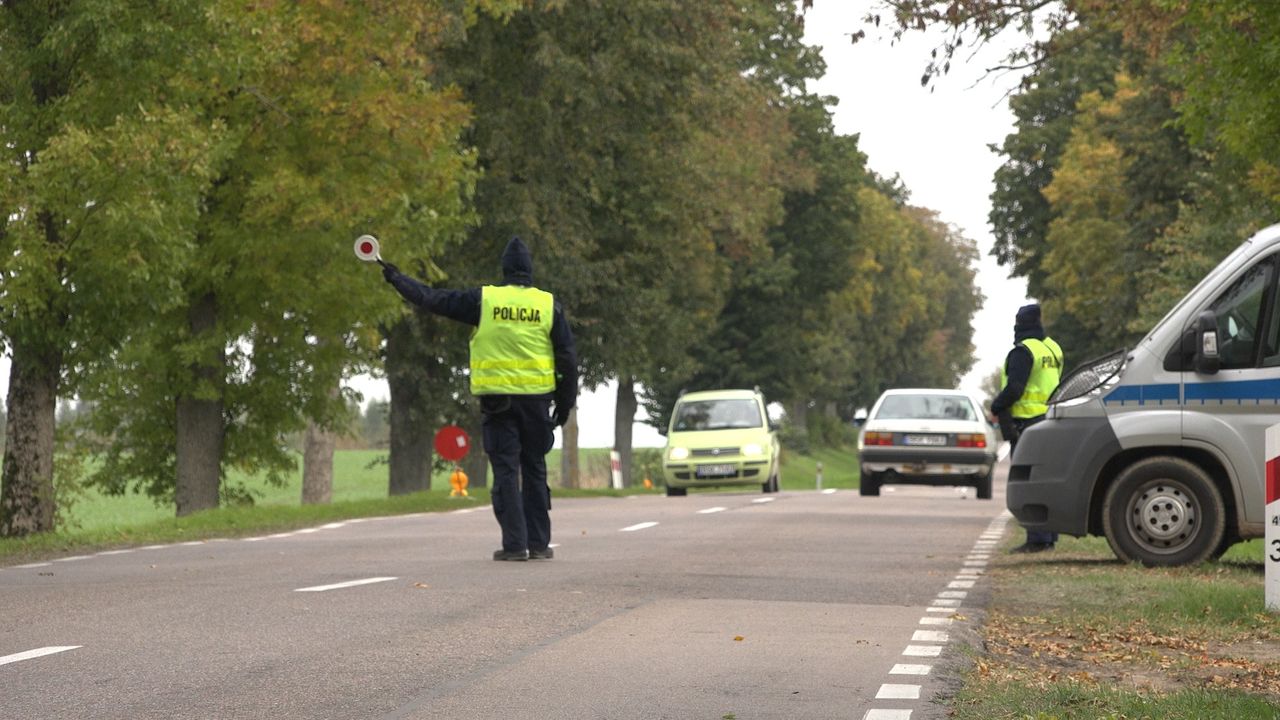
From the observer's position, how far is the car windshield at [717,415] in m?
37.2

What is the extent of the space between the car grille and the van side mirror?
21.5 metres

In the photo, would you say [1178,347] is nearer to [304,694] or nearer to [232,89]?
[304,694]

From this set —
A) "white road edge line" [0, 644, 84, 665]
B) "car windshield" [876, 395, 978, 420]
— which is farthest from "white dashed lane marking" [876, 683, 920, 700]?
"car windshield" [876, 395, 978, 420]

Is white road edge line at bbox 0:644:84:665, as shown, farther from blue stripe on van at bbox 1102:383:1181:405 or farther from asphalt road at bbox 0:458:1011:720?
blue stripe on van at bbox 1102:383:1181:405

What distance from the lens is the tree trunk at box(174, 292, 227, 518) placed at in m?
27.9

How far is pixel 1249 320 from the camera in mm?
14992

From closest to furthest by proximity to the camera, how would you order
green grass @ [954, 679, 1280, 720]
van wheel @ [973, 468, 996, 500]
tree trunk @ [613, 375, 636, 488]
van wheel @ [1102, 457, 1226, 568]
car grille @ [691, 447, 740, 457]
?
green grass @ [954, 679, 1280, 720] < van wheel @ [1102, 457, 1226, 568] < van wheel @ [973, 468, 996, 500] < car grille @ [691, 447, 740, 457] < tree trunk @ [613, 375, 636, 488]

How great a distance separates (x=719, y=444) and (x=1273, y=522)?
969 inches

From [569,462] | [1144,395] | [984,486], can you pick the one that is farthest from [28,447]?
[569,462]

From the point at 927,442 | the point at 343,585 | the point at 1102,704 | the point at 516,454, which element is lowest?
the point at 1102,704

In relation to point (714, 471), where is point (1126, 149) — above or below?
above

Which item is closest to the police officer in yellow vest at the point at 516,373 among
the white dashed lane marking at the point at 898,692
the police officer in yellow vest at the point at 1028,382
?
the police officer in yellow vest at the point at 1028,382

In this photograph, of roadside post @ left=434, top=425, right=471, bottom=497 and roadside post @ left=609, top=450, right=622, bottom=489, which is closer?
roadside post @ left=434, top=425, right=471, bottom=497

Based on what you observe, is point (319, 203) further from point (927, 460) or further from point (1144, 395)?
point (1144, 395)
